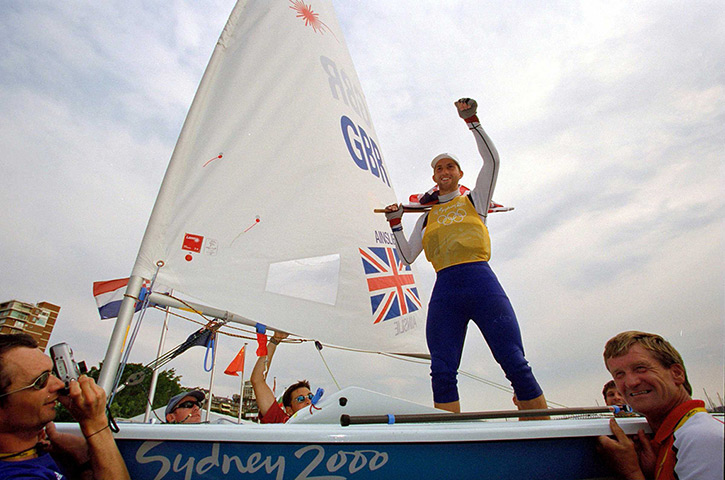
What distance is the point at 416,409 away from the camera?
1.42 meters

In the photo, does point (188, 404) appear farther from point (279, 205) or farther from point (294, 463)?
point (294, 463)

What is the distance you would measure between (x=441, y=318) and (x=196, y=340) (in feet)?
8.80

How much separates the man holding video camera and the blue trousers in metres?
1.37

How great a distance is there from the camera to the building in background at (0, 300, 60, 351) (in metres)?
39.8

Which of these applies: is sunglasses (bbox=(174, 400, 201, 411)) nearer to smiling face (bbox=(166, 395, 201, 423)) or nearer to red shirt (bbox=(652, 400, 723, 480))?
smiling face (bbox=(166, 395, 201, 423))

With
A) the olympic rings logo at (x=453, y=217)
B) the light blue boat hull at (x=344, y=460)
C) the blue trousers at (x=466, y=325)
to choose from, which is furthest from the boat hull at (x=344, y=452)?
the olympic rings logo at (x=453, y=217)

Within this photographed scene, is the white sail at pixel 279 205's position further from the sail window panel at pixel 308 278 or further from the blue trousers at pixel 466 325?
the blue trousers at pixel 466 325

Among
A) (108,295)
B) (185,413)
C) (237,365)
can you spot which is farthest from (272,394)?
(237,365)

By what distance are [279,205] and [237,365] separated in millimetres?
4090

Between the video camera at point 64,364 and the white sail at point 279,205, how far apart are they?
1.16 m

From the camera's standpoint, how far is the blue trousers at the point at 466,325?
187 centimetres

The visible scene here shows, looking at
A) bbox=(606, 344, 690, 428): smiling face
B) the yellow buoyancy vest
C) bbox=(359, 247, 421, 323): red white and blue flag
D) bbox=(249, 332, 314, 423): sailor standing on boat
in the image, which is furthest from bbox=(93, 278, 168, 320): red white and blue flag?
bbox=(606, 344, 690, 428): smiling face

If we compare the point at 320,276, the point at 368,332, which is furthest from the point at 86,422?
the point at 368,332

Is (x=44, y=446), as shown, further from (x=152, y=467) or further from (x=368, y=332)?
(x=368, y=332)
